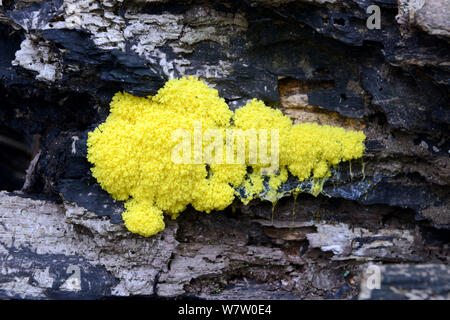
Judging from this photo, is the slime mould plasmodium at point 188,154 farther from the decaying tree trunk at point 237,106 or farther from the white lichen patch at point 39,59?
the white lichen patch at point 39,59

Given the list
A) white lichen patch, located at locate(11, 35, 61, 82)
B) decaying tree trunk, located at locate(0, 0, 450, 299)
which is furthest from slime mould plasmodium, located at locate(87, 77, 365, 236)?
white lichen patch, located at locate(11, 35, 61, 82)

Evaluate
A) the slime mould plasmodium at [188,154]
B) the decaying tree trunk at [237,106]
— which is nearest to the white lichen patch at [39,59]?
the decaying tree trunk at [237,106]

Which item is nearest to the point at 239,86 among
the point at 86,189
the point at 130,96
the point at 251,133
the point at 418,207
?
the point at 251,133

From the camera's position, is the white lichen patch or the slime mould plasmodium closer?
the slime mould plasmodium

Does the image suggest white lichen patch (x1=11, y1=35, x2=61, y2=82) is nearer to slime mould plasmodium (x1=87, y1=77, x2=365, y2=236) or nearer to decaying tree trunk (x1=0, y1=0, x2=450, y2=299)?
decaying tree trunk (x1=0, y1=0, x2=450, y2=299)

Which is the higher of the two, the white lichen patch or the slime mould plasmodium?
the white lichen patch

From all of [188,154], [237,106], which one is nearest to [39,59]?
[188,154]
